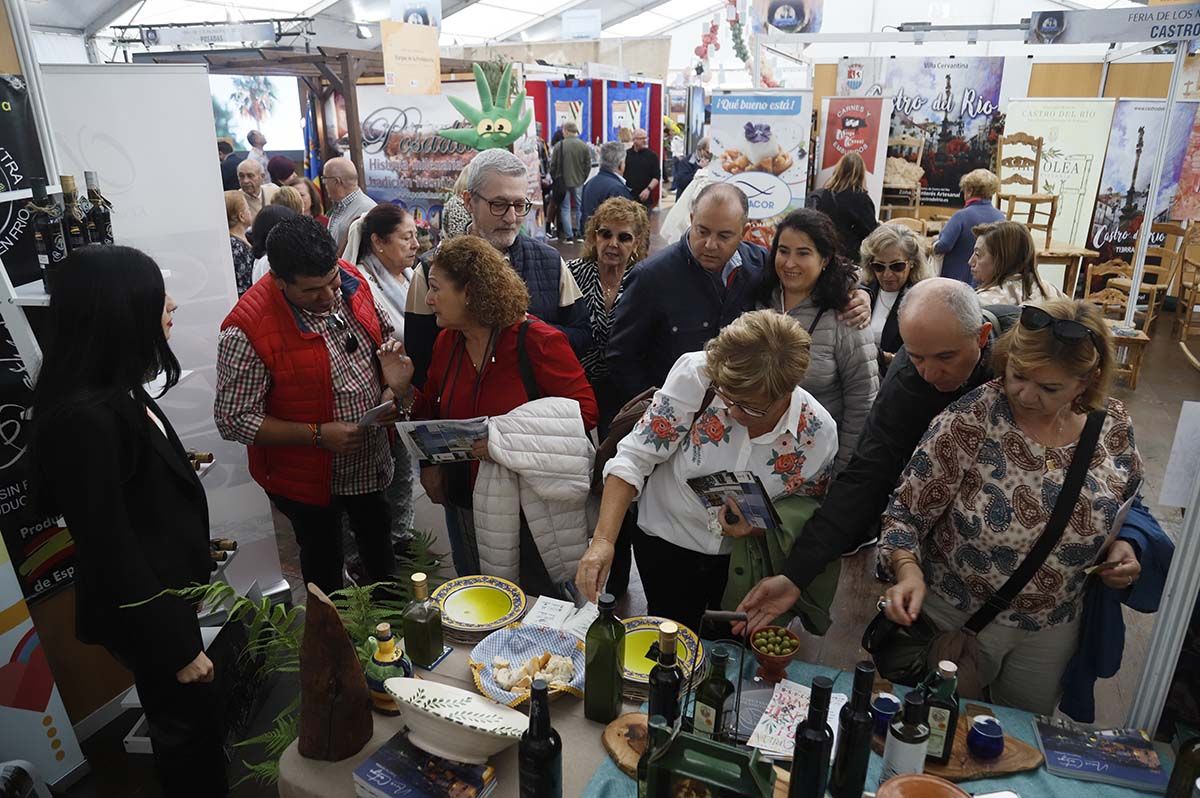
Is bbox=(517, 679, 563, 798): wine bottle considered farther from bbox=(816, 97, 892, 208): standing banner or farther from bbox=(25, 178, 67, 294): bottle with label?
bbox=(816, 97, 892, 208): standing banner

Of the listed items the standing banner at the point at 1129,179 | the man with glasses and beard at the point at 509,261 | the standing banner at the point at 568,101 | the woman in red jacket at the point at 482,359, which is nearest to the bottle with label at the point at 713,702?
the woman in red jacket at the point at 482,359

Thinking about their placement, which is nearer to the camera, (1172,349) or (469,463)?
(469,463)

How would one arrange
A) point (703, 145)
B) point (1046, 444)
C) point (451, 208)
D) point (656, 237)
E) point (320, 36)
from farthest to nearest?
point (320, 36) < point (656, 237) < point (703, 145) < point (451, 208) < point (1046, 444)

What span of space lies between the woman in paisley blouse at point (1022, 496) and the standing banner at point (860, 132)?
523 cm

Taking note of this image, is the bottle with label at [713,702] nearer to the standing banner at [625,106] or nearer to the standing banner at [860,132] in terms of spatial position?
the standing banner at [860,132]

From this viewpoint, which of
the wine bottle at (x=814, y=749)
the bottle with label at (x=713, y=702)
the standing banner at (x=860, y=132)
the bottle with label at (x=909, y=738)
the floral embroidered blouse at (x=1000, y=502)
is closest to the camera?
the wine bottle at (x=814, y=749)

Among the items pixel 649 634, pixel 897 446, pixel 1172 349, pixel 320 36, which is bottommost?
pixel 1172 349

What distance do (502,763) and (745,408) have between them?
932 mm

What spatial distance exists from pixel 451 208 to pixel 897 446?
2.23 m

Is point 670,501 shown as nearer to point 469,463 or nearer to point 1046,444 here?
point 469,463

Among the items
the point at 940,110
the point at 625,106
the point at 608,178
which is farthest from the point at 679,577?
the point at 625,106

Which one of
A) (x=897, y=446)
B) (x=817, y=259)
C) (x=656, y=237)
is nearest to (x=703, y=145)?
(x=656, y=237)

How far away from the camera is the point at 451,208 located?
3389 mm

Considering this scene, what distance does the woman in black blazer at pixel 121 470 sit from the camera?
163 centimetres
